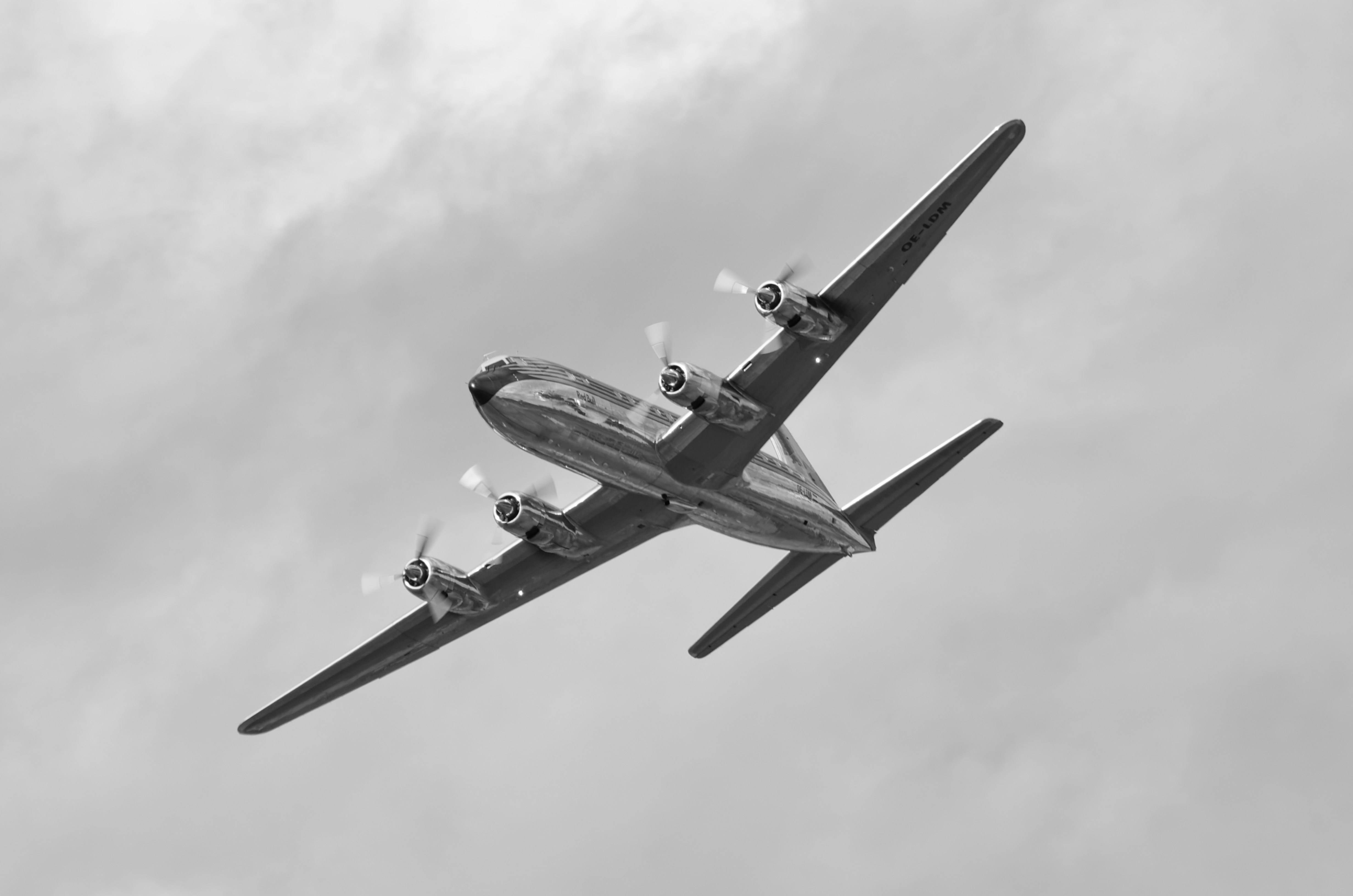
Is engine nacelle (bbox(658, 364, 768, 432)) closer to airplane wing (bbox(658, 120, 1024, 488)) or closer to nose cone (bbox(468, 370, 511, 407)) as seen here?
airplane wing (bbox(658, 120, 1024, 488))

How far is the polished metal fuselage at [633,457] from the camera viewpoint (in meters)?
54.7

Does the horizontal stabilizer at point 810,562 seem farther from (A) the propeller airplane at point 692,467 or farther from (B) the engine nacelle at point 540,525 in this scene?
(B) the engine nacelle at point 540,525

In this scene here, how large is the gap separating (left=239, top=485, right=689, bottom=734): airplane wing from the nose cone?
945 cm

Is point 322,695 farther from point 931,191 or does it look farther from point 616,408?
point 931,191

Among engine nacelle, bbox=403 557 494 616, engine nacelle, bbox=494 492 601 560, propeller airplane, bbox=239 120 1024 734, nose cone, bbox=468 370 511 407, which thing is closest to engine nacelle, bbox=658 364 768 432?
propeller airplane, bbox=239 120 1024 734

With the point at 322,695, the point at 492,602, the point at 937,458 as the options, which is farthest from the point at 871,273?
the point at 322,695

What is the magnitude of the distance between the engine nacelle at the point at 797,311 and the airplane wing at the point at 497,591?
9899 millimetres

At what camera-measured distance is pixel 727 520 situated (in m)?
61.6

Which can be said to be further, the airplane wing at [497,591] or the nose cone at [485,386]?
the airplane wing at [497,591]

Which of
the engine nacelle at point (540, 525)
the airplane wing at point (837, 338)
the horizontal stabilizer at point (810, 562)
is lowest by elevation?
the horizontal stabilizer at point (810, 562)

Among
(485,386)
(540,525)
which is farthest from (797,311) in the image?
(540,525)

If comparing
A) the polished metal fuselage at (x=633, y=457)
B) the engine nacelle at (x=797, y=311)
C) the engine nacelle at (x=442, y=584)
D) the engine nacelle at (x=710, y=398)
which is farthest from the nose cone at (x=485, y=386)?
the engine nacelle at (x=442, y=584)

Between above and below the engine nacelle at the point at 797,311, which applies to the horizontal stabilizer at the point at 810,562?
below

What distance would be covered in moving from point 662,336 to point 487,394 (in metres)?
5.83
